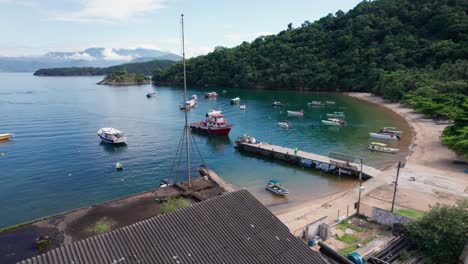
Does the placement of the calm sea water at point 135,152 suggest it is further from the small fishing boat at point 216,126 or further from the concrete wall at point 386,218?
the concrete wall at point 386,218

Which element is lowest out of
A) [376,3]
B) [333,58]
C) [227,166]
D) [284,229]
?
[227,166]

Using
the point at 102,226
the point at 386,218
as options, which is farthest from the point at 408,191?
the point at 102,226

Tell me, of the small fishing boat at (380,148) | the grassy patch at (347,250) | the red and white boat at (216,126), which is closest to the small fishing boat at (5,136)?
the red and white boat at (216,126)

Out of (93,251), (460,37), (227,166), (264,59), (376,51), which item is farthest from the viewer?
(264,59)

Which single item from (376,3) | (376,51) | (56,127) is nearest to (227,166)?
(56,127)

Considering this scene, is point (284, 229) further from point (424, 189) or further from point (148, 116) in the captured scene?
point (148, 116)

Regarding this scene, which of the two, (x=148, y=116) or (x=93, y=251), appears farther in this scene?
(x=148, y=116)

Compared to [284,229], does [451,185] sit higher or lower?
lower
